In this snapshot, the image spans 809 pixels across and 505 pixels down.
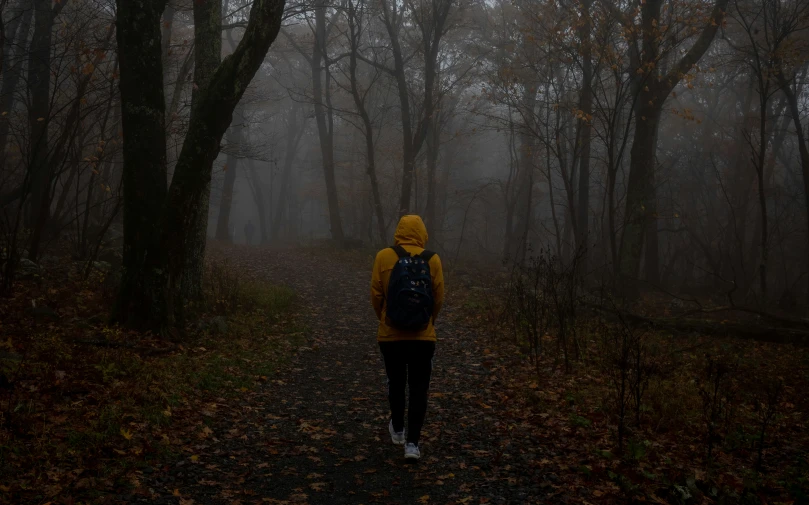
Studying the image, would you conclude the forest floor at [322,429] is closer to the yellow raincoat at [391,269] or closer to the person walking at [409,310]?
the person walking at [409,310]

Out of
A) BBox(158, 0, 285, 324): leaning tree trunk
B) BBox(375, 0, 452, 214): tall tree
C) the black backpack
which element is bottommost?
the black backpack

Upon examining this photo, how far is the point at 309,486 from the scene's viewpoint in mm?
4770

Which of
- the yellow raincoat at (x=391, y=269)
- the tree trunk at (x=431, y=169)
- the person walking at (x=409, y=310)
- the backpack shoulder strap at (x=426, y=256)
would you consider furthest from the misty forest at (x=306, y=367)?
the tree trunk at (x=431, y=169)

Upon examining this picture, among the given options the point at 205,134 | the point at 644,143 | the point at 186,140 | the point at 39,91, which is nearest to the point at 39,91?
the point at 39,91

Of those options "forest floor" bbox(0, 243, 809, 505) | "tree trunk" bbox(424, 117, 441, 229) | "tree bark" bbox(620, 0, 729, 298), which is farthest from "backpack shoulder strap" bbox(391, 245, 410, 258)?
"tree trunk" bbox(424, 117, 441, 229)

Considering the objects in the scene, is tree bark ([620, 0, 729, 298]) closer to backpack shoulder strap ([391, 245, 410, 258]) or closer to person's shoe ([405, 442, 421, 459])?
person's shoe ([405, 442, 421, 459])

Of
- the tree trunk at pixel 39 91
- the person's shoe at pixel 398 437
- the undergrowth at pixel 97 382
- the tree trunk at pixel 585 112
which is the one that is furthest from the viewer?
the tree trunk at pixel 585 112

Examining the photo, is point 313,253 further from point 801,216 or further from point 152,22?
point 801,216

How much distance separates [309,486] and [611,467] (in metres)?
2.54

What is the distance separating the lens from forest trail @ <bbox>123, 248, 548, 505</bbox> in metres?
4.62

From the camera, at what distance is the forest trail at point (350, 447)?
15.1 ft

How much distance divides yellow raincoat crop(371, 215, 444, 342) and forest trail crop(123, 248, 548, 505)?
121cm

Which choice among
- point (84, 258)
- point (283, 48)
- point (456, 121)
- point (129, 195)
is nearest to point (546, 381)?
point (129, 195)

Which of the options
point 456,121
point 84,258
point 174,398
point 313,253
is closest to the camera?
point 174,398
